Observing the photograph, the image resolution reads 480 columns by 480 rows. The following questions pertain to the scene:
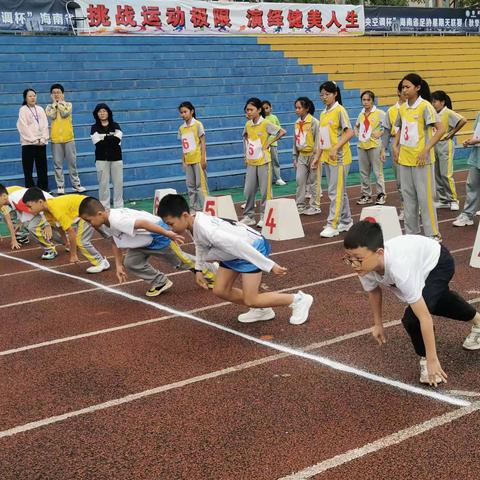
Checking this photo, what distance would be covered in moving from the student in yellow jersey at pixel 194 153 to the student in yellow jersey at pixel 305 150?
153cm

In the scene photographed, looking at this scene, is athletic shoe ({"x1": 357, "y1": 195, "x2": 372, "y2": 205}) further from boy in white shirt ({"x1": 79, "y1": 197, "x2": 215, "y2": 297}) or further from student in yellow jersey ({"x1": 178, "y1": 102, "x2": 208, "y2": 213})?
boy in white shirt ({"x1": 79, "y1": 197, "x2": 215, "y2": 297})

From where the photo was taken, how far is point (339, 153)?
980 centimetres

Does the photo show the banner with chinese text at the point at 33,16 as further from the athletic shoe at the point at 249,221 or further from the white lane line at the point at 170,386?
the white lane line at the point at 170,386

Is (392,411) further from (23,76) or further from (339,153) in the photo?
(23,76)

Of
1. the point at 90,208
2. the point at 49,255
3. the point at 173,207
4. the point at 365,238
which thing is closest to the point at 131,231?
the point at 90,208

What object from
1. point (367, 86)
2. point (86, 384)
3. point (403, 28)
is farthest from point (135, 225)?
point (403, 28)

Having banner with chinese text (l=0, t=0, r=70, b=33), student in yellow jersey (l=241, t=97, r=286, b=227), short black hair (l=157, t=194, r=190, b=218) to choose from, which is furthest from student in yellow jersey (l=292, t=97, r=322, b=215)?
banner with chinese text (l=0, t=0, r=70, b=33)

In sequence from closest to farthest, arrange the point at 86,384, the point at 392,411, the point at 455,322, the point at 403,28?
the point at 392,411 → the point at 86,384 → the point at 455,322 → the point at 403,28

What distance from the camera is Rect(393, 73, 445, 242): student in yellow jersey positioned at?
26.5ft

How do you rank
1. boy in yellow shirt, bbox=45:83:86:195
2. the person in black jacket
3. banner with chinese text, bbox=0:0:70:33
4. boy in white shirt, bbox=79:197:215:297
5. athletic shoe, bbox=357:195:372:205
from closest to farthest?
boy in white shirt, bbox=79:197:215:297 < the person in black jacket < athletic shoe, bbox=357:195:372:205 < boy in yellow shirt, bbox=45:83:86:195 < banner with chinese text, bbox=0:0:70:33

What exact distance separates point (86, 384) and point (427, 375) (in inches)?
88.8

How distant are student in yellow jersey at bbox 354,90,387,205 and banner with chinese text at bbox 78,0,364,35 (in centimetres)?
989

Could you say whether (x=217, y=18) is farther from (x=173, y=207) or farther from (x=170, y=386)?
(x=170, y=386)

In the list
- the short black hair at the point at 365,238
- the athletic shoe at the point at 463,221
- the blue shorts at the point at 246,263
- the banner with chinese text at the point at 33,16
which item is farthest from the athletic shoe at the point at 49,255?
the banner with chinese text at the point at 33,16
